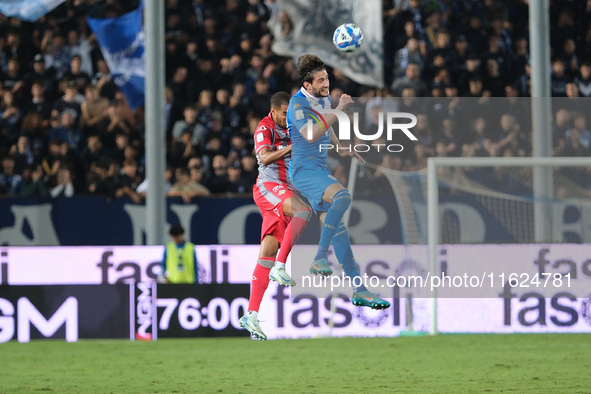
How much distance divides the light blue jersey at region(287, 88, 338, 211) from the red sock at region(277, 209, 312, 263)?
9 centimetres

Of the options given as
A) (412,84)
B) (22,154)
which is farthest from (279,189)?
(22,154)

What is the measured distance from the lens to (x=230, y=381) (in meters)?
13.8

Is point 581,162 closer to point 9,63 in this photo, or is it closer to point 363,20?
point 363,20

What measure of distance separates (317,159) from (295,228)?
39 centimetres

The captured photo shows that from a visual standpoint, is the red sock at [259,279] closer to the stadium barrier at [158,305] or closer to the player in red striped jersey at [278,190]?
the player in red striped jersey at [278,190]

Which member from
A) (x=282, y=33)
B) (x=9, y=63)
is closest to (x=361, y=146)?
(x=282, y=33)

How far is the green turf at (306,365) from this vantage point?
43.2 ft

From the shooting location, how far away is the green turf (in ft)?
43.2

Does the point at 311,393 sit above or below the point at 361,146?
below

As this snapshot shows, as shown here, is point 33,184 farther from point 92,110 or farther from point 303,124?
point 303,124

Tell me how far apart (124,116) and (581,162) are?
1212cm

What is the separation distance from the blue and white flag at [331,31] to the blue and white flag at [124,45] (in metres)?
2.23

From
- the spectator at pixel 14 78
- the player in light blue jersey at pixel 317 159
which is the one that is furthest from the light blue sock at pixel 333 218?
the spectator at pixel 14 78

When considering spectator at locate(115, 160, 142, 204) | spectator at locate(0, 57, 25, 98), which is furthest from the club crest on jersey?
spectator at locate(0, 57, 25, 98)
